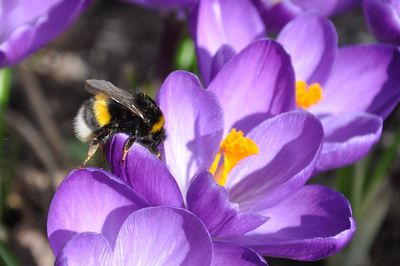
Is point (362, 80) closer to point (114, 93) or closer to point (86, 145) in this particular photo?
point (114, 93)

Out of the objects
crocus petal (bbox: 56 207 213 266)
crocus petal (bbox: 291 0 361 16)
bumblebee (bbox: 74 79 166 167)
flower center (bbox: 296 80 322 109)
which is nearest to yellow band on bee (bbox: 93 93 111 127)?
bumblebee (bbox: 74 79 166 167)

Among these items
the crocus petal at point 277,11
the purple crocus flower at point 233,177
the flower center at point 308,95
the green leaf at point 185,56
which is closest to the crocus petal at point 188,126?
the purple crocus flower at point 233,177

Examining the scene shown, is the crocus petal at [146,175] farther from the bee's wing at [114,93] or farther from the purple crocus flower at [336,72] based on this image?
the purple crocus flower at [336,72]

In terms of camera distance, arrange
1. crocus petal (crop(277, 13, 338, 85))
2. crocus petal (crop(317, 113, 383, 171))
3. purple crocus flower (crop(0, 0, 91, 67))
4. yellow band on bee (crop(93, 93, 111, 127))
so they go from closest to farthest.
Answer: yellow band on bee (crop(93, 93, 111, 127)) → crocus petal (crop(317, 113, 383, 171)) → purple crocus flower (crop(0, 0, 91, 67)) → crocus petal (crop(277, 13, 338, 85))

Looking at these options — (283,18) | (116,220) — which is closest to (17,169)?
(283,18)

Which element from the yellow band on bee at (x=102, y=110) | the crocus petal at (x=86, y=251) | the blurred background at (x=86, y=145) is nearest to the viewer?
the crocus petal at (x=86, y=251)

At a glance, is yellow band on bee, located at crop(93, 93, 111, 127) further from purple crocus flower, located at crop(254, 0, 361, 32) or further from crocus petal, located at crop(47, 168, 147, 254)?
purple crocus flower, located at crop(254, 0, 361, 32)

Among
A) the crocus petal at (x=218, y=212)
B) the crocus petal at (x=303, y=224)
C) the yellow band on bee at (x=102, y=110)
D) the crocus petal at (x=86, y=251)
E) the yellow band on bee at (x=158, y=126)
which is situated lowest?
the crocus petal at (x=303, y=224)
